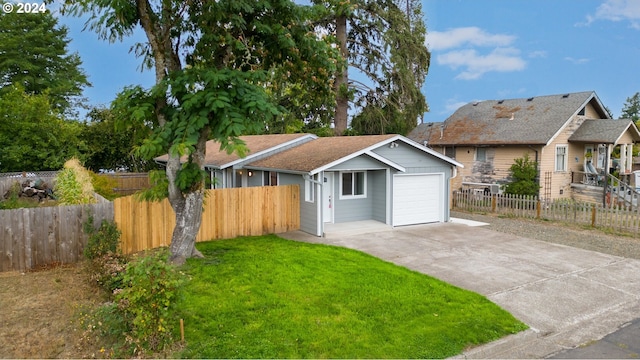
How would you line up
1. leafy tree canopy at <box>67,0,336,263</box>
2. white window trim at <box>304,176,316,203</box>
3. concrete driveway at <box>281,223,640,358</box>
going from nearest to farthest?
concrete driveway at <box>281,223,640,358</box> → leafy tree canopy at <box>67,0,336,263</box> → white window trim at <box>304,176,316,203</box>

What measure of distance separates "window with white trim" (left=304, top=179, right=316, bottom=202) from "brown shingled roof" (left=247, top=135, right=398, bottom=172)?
580mm

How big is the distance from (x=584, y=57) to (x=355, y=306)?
30.5m

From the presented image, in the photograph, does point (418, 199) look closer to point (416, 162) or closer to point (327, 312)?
point (416, 162)

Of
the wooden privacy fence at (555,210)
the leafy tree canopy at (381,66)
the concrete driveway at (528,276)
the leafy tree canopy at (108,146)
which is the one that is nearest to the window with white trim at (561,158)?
the wooden privacy fence at (555,210)

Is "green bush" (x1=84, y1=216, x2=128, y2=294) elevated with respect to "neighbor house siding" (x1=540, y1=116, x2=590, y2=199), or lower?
lower

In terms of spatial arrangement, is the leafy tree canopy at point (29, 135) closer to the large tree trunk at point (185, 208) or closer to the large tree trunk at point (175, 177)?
the large tree trunk at point (175, 177)

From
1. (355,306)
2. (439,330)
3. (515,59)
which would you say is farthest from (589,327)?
(515,59)

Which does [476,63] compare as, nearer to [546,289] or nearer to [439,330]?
[546,289]

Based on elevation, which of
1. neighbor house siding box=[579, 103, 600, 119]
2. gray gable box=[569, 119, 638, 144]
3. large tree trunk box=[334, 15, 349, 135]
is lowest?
gray gable box=[569, 119, 638, 144]

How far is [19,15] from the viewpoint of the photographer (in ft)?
107

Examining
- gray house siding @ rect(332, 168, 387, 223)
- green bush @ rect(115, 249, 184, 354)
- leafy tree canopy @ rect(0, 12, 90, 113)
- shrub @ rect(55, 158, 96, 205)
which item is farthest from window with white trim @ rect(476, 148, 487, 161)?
leafy tree canopy @ rect(0, 12, 90, 113)

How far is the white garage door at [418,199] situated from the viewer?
15.2 m

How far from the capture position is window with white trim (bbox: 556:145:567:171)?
73.6 ft

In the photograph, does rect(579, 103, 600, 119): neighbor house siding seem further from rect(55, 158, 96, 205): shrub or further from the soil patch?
the soil patch
